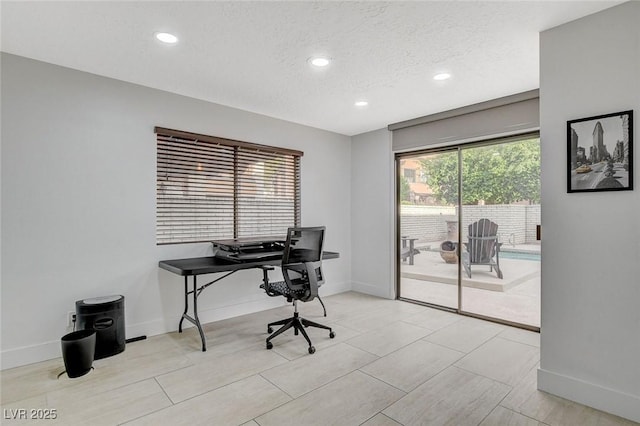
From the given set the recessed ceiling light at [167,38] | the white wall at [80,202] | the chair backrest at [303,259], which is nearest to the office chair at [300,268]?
the chair backrest at [303,259]

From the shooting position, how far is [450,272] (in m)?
4.26

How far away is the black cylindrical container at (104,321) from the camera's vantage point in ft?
9.05

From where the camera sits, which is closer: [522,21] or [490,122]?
[522,21]

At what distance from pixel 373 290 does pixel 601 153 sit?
3.46 metres

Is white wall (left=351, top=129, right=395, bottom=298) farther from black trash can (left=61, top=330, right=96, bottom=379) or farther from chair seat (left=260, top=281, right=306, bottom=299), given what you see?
black trash can (left=61, top=330, right=96, bottom=379)

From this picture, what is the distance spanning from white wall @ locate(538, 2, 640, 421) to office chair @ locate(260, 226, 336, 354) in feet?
6.11

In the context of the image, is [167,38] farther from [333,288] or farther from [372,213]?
[333,288]

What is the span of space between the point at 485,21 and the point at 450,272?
9.80 ft

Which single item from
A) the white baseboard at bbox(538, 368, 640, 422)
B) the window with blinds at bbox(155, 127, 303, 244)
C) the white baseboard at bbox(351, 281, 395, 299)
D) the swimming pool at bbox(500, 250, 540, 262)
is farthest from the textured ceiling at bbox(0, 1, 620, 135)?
the white baseboard at bbox(351, 281, 395, 299)

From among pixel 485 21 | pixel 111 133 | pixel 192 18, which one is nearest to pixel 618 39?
pixel 485 21

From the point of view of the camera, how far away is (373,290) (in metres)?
5.00

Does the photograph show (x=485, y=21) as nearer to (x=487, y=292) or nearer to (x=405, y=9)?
(x=405, y=9)

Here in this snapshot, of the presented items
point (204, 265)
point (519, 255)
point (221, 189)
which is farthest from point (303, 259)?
point (519, 255)

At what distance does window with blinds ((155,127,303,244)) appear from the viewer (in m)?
3.50
